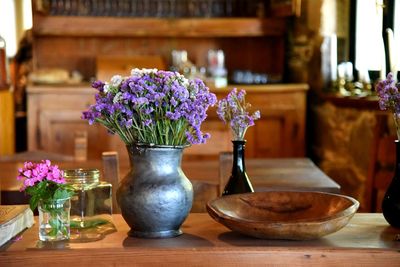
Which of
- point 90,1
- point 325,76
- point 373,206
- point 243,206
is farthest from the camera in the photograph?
point 90,1

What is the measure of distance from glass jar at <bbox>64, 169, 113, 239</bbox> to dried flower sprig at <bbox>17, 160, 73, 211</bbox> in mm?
126

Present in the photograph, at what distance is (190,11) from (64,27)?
1.09 m

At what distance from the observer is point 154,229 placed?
149 centimetres

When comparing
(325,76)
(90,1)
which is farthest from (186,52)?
(325,76)

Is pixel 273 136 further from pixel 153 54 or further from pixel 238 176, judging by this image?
pixel 238 176

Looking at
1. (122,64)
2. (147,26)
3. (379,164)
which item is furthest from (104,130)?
(379,164)

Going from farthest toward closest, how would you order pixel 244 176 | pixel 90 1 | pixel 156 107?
pixel 90 1, pixel 244 176, pixel 156 107

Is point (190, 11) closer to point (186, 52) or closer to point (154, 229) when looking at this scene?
point (186, 52)

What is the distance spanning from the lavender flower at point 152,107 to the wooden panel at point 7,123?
4346 millimetres

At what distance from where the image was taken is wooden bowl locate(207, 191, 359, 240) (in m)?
1.40

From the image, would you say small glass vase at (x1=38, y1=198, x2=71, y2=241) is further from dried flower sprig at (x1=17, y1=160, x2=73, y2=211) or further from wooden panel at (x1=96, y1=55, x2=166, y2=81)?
wooden panel at (x1=96, y1=55, x2=166, y2=81)

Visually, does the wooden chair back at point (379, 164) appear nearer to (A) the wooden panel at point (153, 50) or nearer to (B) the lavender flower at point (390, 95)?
(B) the lavender flower at point (390, 95)

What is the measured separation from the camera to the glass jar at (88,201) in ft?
5.31

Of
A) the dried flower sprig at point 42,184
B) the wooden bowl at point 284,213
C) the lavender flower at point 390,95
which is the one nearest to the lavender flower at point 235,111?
the wooden bowl at point 284,213
